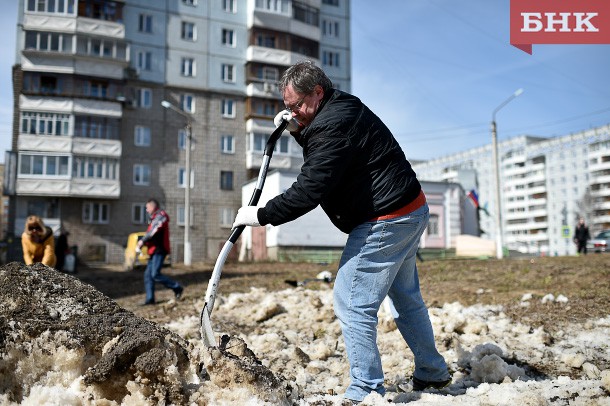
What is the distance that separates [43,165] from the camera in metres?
34.1

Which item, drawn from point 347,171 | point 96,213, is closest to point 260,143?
point 96,213

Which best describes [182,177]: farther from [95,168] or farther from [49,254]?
[49,254]

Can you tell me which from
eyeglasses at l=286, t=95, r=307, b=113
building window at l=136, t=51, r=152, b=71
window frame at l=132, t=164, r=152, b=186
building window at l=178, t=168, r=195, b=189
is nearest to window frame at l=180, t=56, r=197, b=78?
building window at l=136, t=51, r=152, b=71

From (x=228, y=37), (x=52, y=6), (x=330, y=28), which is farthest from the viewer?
(x=330, y=28)

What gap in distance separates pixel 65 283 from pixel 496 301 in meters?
5.43

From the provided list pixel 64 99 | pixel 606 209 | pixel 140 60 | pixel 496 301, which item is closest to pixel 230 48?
pixel 140 60

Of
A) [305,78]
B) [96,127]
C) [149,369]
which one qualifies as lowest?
[149,369]

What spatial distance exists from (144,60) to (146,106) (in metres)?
3.12

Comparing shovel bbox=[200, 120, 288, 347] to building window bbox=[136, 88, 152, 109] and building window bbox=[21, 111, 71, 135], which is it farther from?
building window bbox=[136, 88, 152, 109]

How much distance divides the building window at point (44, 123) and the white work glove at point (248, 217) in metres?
34.8

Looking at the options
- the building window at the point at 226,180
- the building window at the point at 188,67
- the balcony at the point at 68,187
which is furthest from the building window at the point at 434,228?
the balcony at the point at 68,187

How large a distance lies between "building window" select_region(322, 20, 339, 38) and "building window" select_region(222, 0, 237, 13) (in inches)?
282

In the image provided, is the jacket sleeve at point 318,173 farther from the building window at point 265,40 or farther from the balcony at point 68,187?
the building window at point 265,40

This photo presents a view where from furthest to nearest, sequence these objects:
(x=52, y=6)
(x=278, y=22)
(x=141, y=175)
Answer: (x=278, y=22) < (x=141, y=175) < (x=52, y=6)
